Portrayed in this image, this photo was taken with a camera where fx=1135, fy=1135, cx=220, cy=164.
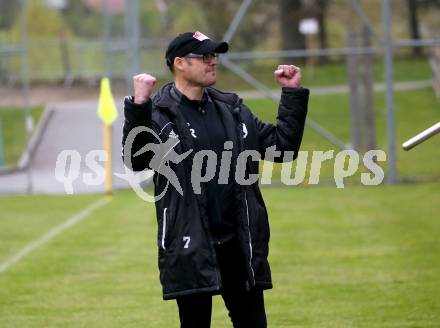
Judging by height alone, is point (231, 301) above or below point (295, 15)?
below

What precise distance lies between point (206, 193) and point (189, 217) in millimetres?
169

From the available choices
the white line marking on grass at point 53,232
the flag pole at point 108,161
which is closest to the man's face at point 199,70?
the white line marking on grass at point 53,232

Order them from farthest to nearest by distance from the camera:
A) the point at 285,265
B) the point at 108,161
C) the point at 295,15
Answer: the point at 295,15
the point at 108,161
the point at 285,265

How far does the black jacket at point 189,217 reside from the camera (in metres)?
5.91

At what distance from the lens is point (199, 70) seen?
603 centimetres

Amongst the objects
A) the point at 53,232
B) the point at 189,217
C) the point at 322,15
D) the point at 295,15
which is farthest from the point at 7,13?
the point at 189,217

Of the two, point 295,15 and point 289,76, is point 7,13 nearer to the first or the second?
point 295,15

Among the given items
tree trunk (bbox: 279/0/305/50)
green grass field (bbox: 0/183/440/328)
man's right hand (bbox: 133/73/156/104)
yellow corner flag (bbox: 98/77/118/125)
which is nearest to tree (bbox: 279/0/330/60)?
tree trunk (bbox: 279/0/305/50)

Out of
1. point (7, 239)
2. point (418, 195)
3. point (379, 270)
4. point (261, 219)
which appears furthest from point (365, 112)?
point (261, 219)

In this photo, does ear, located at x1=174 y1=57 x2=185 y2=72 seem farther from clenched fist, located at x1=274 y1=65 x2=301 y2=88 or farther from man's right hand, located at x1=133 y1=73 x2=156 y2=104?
clenched fist, located at x1=274 y1=65 x2=301 y2=88

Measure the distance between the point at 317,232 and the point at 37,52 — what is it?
21.6 m

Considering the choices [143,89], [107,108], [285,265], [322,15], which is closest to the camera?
[143,89]

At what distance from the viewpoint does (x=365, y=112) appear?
68.8 ft

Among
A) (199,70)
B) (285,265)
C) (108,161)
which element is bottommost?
(285,265)
